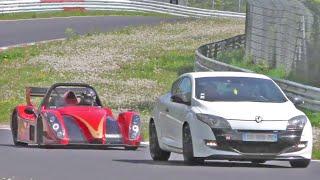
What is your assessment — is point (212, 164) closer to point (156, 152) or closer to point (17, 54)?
point (156, 152)

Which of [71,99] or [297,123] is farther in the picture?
[71,99]

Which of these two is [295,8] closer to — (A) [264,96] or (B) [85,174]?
(A) [264,96]

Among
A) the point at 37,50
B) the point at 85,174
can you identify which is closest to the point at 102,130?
the point at 85,174

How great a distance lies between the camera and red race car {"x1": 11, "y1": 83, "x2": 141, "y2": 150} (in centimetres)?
2005

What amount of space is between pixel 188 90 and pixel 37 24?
139ft

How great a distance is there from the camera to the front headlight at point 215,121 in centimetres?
1644

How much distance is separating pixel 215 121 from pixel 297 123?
1.11 m

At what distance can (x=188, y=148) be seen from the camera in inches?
662

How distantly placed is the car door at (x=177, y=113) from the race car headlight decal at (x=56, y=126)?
7.66 feet

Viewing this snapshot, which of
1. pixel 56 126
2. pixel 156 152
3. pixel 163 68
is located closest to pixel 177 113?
pixel 156 152

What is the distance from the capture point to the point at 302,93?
26062 millimetres

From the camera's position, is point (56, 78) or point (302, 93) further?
point (56, 78)

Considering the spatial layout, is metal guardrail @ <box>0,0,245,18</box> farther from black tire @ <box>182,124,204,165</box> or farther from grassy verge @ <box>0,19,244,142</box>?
black tire @ <box>182,124,204,165</box>

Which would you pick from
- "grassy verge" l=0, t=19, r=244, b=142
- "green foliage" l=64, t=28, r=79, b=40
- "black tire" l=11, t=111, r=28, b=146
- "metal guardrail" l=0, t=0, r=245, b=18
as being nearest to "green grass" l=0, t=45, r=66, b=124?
"grassy verge" l=0, t=19, r=244, b=142
